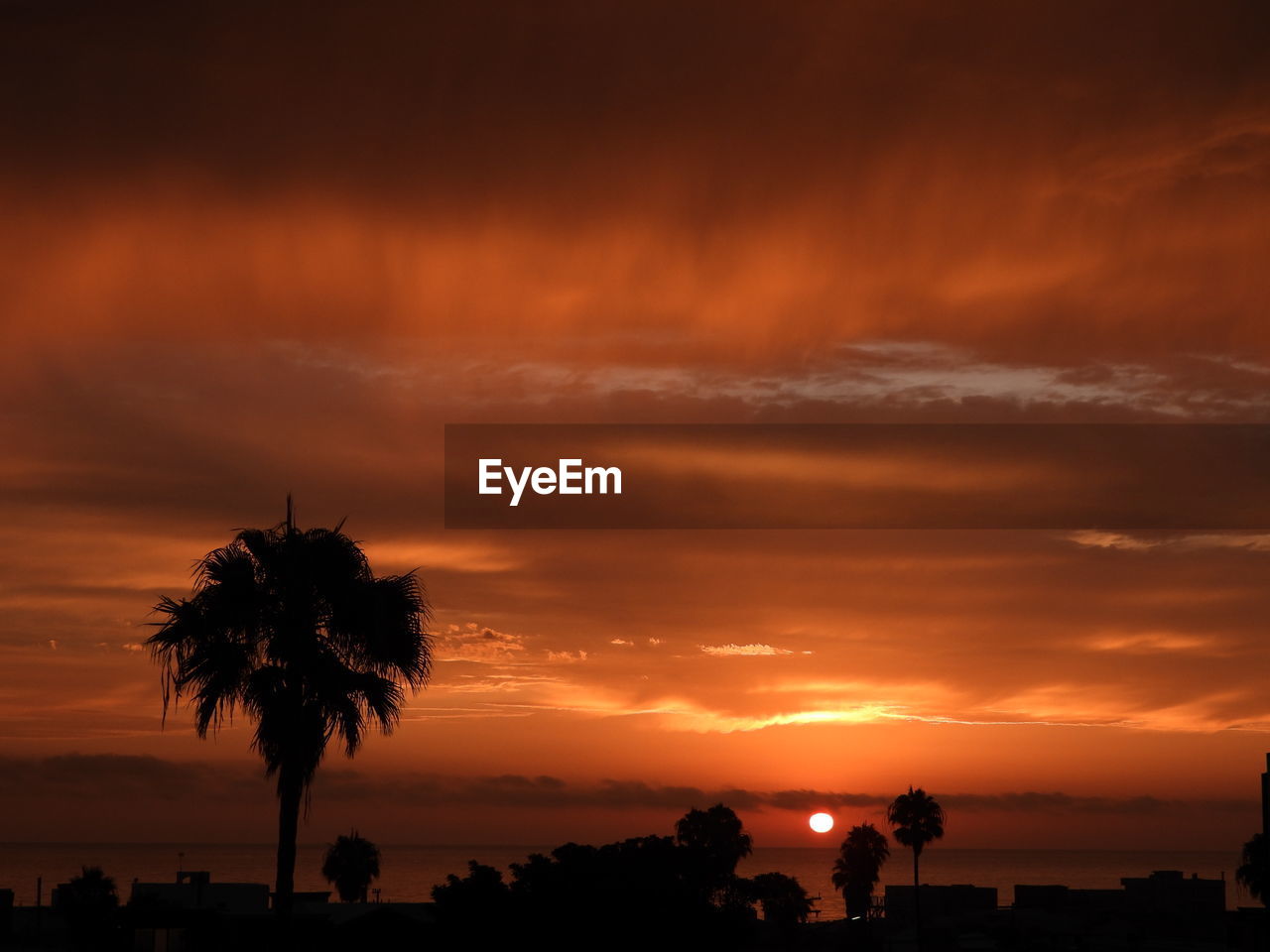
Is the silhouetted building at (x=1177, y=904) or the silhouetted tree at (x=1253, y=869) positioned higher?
the silhouetted tree at (x=1253, y=869)

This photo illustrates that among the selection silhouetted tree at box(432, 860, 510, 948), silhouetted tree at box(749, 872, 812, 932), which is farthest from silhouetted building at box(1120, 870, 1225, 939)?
silhouetted tree at box(432, 860, 510, 948)

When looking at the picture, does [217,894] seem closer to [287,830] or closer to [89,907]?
[89,907]

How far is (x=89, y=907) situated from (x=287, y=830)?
4308 cm

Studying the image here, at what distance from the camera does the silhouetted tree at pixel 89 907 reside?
47350 millimetres

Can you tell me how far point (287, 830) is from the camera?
23781 millimetres

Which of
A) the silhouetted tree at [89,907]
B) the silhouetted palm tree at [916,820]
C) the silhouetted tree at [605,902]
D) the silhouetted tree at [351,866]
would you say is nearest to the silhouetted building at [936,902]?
the silhouetted palm tree at [916,820]

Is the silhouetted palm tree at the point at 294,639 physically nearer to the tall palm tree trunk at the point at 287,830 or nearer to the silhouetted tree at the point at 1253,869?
the tall palm tree trunk at the point at 287,830

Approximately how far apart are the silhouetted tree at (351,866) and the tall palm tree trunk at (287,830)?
95.0m

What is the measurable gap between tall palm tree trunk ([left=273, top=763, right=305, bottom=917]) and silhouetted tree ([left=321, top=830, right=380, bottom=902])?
9505 cm

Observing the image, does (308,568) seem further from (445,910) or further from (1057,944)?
(1057,944)

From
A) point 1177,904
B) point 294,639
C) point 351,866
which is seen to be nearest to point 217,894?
point 351,866

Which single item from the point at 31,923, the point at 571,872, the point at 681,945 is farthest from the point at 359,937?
the point at 31,923

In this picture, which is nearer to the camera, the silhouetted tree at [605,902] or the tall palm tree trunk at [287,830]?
the tall palm tree trunk at [287,830]

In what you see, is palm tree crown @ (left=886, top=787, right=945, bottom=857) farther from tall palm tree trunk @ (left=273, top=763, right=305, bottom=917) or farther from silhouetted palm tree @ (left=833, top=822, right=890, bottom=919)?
tall palm tree trunk @ (left=273, top=763, right=305, bottom=917)
